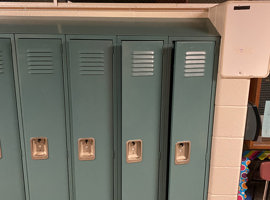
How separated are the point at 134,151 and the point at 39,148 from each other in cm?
64

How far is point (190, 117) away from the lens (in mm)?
1598

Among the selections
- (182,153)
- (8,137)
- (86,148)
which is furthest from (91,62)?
(182,153)

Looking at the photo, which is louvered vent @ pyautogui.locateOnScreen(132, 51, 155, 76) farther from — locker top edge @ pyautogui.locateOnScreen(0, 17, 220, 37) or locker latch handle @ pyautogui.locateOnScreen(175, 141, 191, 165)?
locker latch handle @ pyautogui.locateOnScreen(175, 141, 191, 165)

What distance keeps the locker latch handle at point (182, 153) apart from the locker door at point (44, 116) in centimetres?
75

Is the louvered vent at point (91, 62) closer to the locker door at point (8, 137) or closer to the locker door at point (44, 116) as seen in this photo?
the locker door at point (44, 116)

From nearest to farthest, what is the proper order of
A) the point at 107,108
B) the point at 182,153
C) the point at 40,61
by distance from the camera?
the point at 40,61
the point at 107,108
the point at 182,153

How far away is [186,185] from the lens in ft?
5.58

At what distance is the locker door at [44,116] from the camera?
146 cm

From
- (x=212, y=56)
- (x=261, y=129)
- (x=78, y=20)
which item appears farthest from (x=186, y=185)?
(x=78, y=20)

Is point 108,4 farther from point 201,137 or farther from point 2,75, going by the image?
point 201,137

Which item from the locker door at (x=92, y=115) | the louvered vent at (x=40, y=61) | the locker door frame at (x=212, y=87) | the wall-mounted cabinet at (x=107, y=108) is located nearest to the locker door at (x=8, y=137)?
the wall-mounted cabinet at (x=107, y=108)

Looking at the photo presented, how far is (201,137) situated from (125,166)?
0.55 metres

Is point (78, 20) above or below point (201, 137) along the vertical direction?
above

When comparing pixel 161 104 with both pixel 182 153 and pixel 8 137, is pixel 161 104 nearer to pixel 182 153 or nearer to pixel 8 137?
pixel 182 153
